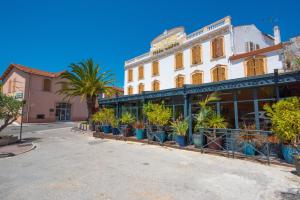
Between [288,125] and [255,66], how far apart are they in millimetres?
9366

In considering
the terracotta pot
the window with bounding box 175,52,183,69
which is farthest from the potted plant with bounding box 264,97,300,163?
the window with bounding box 175,52,183,69

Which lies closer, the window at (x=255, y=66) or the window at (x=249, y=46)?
the window at (x=255, y=66)

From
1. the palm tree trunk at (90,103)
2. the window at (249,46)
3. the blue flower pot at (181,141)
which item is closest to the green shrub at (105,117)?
the palm tree trunk at (90,103)

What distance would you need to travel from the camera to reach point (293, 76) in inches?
264

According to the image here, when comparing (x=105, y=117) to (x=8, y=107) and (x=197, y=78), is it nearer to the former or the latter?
(x=8, y=107)

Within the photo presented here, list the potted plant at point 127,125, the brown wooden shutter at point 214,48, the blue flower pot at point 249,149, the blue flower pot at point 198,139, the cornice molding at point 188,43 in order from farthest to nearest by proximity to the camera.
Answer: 1. the brown wooden shutter at point 214,48
2. the cornice molding at point 188,43
3. the potted plant at point 127,125
4. the blue flower pot at point 198,139
5. the blue flower pot at point 249,149

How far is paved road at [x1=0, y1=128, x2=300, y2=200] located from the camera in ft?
13.3

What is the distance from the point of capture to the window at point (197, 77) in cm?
1677

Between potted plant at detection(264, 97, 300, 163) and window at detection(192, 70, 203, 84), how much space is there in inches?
414

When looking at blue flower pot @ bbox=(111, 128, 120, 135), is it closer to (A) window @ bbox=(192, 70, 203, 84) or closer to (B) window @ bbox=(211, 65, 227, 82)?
(A) window @ bbox=(192, 70, 203, 84)

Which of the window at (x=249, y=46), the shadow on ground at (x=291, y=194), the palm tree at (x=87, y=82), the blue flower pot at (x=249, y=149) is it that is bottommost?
the shadow on ground at (x=291, y=194)

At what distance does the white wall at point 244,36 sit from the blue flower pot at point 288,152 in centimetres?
1098

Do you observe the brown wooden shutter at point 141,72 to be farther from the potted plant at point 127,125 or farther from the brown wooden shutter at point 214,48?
the potted plant at point 127,125

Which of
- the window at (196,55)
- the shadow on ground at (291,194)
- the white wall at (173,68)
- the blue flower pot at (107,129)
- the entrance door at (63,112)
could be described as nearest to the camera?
the shadow on ground at (291,194)
